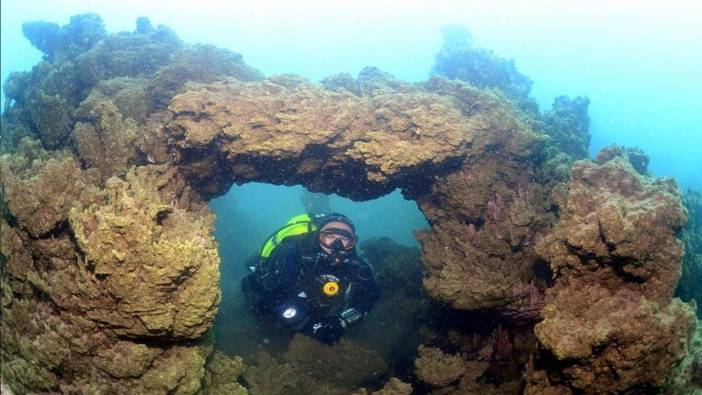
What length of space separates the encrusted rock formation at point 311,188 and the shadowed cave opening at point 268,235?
1313 mm

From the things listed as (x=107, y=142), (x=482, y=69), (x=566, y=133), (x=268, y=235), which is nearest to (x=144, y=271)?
(x=107, y=142)

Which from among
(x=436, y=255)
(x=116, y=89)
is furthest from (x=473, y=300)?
(x=116, y=89)

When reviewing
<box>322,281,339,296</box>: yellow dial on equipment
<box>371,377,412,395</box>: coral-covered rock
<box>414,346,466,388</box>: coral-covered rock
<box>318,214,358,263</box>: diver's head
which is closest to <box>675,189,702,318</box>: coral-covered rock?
<box>414,346,466,388</box>: coral-covered rock

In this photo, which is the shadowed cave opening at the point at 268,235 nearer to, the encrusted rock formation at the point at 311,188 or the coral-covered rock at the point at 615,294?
the encrusted rock formation at the point at 311,188

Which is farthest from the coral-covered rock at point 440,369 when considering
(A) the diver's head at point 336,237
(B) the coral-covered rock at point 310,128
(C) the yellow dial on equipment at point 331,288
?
(B) the coral-covered rock at point 310,128

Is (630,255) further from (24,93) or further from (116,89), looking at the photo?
(24,93)

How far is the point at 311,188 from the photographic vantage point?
25.5 ft

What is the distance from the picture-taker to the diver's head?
717cm

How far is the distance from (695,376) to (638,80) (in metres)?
94.2

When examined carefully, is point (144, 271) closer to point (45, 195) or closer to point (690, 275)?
point (45, 195)

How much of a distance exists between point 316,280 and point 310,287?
6.0 inches

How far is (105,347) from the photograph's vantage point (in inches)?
144

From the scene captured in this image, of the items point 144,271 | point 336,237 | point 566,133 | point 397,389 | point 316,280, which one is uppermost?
point 566,133

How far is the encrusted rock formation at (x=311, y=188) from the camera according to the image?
3516 mm
